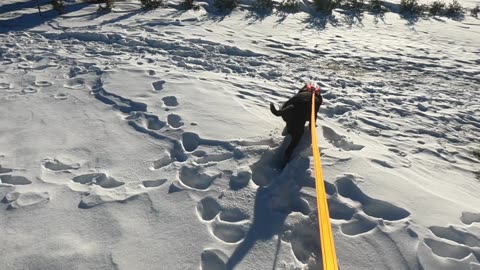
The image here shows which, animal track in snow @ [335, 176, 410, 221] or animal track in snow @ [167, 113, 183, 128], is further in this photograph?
animal track in snow @ [167, 113, 183, 128]

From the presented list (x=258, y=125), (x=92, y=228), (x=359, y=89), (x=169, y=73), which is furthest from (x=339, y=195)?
(x=169, y=73)

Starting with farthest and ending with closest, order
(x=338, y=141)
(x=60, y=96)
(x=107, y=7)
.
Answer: (x=107, y=7), (x=60, y=96), (x=338, y=141)

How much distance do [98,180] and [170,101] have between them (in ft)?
5.91

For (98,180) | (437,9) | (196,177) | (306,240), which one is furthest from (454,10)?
(98,180)

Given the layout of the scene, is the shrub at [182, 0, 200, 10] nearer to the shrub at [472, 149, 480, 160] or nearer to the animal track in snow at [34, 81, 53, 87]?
the animal track in snow at [34, 81, 53, 87]

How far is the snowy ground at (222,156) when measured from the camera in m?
2.50

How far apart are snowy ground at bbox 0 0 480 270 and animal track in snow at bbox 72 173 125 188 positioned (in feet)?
0.05

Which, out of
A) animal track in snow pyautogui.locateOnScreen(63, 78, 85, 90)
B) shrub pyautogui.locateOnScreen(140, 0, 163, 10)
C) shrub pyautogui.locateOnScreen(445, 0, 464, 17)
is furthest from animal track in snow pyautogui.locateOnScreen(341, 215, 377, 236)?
shrub pyautogui.locateOnScreen(445, 0, 464, 17)

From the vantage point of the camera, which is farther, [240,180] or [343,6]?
[343,6]

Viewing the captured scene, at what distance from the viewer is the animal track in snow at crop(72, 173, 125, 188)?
312cm

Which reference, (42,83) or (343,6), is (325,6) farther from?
(42,83)

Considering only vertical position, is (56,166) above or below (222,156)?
below

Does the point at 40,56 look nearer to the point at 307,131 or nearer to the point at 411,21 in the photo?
the point at 307,131

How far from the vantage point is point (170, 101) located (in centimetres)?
472
